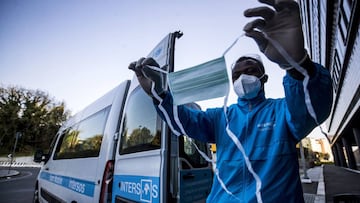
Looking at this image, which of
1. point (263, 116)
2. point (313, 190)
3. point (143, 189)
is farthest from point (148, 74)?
point (313, 190)

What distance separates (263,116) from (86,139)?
9.77 ft

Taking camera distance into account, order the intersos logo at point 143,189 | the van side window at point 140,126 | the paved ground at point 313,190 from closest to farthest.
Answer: the intersos logo at point 143,189
the van side window at point 140,126
the paved ground at point 313,190

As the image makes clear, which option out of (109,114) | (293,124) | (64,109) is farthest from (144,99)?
(64,109)

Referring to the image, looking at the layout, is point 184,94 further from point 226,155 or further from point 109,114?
point 109,114

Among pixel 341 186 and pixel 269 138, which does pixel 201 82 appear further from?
pixel 341 186

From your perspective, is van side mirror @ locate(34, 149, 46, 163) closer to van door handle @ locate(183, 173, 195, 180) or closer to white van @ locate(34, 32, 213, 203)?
white van @ locate(34, 32, 213, 203)

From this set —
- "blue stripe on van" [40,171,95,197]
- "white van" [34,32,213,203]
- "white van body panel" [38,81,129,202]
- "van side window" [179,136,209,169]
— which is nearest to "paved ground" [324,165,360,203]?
"van side window" [179,136,209,169]

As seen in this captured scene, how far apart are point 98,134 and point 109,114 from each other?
0.41 metres

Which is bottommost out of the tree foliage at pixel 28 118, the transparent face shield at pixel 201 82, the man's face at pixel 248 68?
the transparent face shield at pixel 201 82

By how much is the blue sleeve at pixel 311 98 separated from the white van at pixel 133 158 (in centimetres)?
104

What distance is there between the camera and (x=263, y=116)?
3.63 ft

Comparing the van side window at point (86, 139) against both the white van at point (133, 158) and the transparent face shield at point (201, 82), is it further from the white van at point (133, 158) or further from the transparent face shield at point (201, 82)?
the transparent face shield at point (201, 82)

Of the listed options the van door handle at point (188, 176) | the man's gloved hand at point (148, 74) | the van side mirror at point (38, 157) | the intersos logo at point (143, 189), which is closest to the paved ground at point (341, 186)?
the van door handle at point (188, 176)

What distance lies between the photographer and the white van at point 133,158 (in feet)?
5.39
